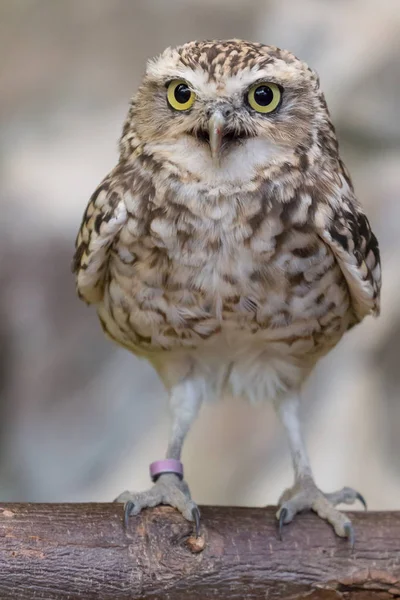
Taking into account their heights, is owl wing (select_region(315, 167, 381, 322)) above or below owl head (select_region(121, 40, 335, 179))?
below

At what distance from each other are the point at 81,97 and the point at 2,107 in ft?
1.05

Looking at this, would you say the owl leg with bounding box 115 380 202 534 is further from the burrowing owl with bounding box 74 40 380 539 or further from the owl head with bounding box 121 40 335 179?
the owl head with bounding box 121 40 335 179

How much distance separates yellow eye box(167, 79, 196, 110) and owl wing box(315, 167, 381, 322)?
34 cm

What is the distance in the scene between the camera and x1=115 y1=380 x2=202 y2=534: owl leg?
157cm

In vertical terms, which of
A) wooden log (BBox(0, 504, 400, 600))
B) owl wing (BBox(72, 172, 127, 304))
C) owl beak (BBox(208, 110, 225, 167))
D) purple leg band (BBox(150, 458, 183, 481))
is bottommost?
wooden log (BBox(0, 504, 400, 600))

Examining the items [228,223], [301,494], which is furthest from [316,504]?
[228,223]

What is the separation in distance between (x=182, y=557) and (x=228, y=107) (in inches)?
33.7

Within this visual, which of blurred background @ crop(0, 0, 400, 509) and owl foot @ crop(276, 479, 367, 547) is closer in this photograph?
owl foot @ crop(276, 479, 367, 547)

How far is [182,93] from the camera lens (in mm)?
1519

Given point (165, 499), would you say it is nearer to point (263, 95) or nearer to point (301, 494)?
point (301, 494)

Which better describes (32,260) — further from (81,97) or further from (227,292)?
(227,292)

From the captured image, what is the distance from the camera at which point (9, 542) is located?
1417mm

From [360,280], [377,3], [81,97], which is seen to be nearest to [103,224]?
[360,280]

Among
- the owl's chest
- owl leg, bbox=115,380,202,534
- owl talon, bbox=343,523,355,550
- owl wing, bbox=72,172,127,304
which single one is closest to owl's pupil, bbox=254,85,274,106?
A: the owl's chest
